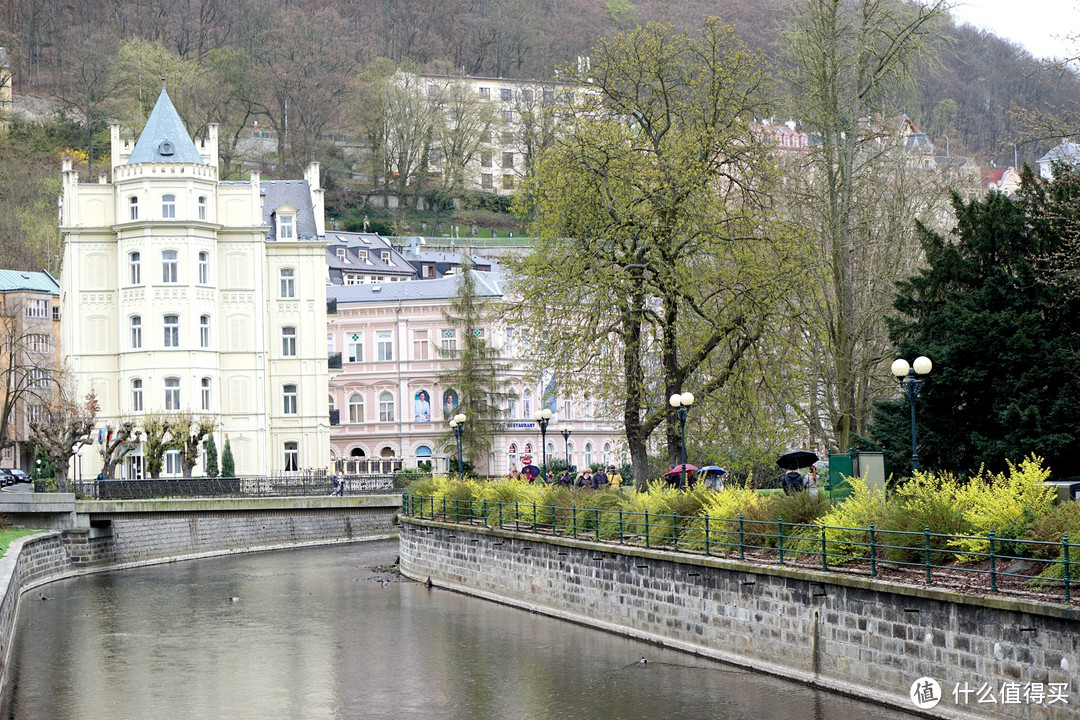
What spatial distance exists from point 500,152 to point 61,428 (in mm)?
77005

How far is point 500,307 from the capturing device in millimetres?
36812

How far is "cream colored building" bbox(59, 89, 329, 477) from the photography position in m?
63.0

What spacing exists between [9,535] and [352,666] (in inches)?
806

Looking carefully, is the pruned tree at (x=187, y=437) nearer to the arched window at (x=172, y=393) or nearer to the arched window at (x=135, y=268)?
the arched window at (x=172, y=393)

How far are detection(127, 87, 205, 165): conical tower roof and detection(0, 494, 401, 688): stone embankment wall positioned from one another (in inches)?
671

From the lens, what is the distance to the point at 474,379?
68.6 metres

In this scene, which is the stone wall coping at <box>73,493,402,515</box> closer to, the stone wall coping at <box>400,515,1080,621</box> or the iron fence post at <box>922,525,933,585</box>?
the stone wall coping at <box>400,515,1080,621</box>

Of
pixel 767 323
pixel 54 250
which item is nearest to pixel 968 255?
pixel 767 323

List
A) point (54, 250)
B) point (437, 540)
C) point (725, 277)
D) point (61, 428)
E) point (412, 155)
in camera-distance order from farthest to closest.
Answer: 1. point (412, 155)
2. point (54, 250)
3. point (61, 428)
4. point (437, 540)
5. point (725, 277)

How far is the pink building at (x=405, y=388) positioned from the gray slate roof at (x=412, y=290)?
0.19 feet

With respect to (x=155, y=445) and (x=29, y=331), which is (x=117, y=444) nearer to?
(x=155, y=445)

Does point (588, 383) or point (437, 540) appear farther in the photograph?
point (437, 540)

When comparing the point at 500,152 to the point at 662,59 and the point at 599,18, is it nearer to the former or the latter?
the point at 599,18

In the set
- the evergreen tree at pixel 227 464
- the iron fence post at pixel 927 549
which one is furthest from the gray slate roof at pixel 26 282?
the iron fence post at pixel 927 549
